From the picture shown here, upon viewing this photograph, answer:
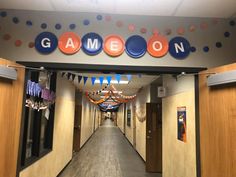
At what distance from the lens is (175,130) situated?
12.8ft

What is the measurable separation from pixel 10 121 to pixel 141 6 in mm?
1761

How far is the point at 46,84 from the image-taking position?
445 centimetres

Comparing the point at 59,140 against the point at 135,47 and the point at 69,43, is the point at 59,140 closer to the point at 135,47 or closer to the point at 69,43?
the point at 69,43

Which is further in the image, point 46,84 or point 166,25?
point 46,84

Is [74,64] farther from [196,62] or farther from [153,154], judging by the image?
[153,154]

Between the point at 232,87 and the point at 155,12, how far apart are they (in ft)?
3.67

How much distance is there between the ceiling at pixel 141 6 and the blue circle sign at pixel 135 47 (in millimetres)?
309

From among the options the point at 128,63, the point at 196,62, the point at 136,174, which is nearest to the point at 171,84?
the point at 196,62

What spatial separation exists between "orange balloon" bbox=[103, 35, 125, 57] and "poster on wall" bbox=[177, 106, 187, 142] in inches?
73.4

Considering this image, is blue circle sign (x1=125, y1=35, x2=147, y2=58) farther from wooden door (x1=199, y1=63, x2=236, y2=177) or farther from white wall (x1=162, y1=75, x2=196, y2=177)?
white wall (x1=162, y1=75, x2=196, y2=177)

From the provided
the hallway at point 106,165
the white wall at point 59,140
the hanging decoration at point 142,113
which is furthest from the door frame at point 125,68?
the hanging decoration at point 142,113

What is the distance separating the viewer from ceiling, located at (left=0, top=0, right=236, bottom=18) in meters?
2.04

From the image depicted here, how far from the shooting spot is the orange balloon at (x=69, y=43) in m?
2.18

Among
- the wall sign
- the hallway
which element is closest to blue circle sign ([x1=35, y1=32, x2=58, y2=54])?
the wall sign
